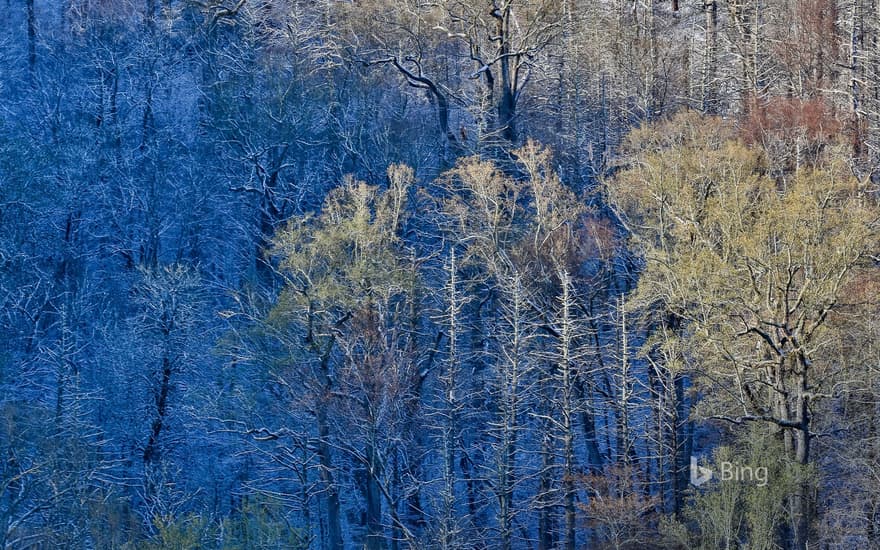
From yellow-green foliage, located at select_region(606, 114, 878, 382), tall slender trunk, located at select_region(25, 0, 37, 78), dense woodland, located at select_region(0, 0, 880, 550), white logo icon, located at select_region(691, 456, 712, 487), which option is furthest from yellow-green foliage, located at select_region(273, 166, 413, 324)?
tall slender trunk, located at select_region(25, 0, 37, 78)

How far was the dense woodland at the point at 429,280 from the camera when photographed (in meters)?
26.3

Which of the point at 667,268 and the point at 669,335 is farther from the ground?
the point at 667,268

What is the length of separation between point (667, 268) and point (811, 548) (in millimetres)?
8225

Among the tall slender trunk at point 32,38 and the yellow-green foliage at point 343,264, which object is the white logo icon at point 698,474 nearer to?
the yellow-green foliage at point 343,264

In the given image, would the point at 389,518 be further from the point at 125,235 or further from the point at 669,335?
the point at 125,235

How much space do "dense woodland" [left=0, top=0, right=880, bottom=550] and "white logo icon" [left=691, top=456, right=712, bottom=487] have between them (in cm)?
52

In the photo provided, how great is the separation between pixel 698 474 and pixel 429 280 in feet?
36.5

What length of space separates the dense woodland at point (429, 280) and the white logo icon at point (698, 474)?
0.52 m

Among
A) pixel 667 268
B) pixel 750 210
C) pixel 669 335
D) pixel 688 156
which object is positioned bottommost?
pixel 669 335

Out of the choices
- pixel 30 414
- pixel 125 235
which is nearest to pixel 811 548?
pixel 30 414

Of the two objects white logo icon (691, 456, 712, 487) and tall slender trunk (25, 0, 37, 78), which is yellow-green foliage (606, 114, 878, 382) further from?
tall slender trunk (25, 0, 37, 78)

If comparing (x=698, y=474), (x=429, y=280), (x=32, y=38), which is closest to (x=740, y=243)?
(x=698, y=474)

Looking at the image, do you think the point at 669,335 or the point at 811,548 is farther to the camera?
the point at 669,335

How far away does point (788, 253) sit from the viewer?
25375 mm
